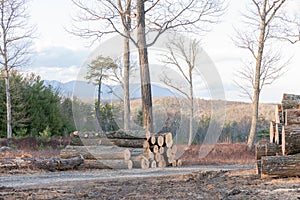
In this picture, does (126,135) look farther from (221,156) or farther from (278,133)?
(278,133)

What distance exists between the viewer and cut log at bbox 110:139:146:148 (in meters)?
15.7

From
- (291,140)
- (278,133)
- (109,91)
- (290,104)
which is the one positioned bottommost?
(291,140)

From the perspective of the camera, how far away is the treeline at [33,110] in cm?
2666

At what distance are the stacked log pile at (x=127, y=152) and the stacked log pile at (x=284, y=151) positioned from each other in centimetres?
606

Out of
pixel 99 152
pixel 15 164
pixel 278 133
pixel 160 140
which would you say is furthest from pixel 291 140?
pixel 15 164

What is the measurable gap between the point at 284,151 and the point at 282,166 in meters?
0.33

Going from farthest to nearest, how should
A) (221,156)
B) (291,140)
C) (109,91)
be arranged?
(221,156)
(109,91)
(291,140)

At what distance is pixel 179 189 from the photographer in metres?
8.59

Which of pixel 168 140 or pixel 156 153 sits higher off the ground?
pixel 168 140

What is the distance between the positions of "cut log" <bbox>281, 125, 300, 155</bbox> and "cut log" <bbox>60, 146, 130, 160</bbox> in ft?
23.4

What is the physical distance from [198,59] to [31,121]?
11.6 meters

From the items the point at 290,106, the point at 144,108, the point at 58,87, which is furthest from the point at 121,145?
the point at 58,87

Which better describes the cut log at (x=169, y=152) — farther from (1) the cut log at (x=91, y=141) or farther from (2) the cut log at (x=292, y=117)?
(2) the cut log at (x=292, y=117)

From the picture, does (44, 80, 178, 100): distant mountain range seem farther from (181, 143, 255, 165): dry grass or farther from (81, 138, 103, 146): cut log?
(181, 143, 255, 165): dry grass
